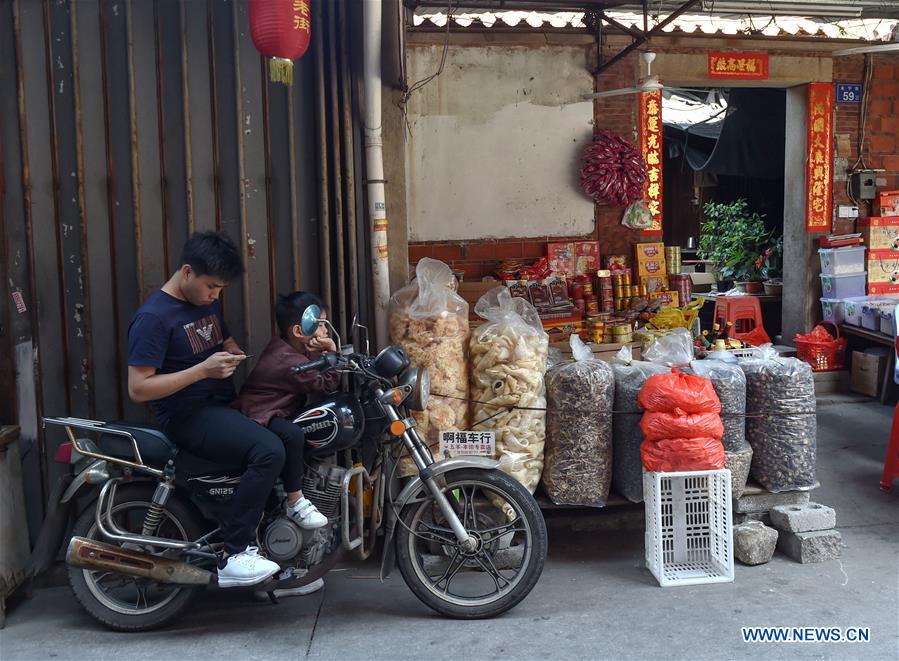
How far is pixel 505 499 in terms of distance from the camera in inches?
155

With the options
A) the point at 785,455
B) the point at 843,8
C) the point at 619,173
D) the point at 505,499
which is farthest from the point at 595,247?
the point at 505,499

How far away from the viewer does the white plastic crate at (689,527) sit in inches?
168

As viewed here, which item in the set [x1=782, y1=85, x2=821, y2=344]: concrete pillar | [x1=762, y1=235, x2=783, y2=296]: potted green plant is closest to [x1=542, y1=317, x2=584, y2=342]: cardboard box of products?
[x1=782, y1=85, x2=821, y2=344]: concrete pillar

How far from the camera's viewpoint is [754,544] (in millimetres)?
4488

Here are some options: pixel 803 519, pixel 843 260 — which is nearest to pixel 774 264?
pixel 843 260

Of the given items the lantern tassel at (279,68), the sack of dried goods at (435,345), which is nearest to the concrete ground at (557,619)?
the sack of dried goods at (435,345)

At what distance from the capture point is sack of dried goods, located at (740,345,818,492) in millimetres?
4586

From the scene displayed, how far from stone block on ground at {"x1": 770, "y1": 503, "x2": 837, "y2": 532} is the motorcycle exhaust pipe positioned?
9.58 feet

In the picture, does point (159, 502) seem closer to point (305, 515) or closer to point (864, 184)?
point (305, 515)

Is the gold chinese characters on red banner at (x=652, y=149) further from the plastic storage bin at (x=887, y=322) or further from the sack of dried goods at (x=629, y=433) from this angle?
the sack of dried goods at (x=629, y=433)

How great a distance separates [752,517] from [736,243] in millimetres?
6852

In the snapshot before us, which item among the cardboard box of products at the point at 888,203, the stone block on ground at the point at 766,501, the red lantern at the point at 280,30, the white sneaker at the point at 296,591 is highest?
the red lantern at the point at 280,30

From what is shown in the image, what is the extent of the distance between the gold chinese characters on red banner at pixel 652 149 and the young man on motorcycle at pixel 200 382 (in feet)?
18.6

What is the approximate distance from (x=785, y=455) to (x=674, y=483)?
698 millimetres
